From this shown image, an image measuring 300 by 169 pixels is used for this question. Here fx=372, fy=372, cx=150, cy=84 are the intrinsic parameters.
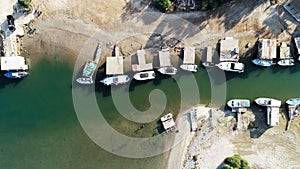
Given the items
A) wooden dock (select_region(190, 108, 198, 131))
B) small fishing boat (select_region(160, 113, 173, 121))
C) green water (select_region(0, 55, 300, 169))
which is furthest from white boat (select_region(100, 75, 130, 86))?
wooden dock (select_region(190, 108, 198, 131))

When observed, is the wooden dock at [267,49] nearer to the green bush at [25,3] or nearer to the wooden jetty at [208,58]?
the wooden jetty at [208,58]

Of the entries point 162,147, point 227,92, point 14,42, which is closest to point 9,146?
point 14,42

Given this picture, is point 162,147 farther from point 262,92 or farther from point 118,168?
point 262,92

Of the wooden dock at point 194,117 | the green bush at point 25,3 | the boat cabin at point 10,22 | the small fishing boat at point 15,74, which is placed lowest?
the wooden dock at point 194,117

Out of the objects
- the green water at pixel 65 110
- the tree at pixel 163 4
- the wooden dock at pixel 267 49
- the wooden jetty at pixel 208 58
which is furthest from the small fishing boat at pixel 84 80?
the wooden dock at pixel 267 49

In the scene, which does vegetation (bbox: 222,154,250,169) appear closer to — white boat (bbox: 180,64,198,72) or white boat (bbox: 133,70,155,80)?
white boat (bbox: 180,64,198,72)

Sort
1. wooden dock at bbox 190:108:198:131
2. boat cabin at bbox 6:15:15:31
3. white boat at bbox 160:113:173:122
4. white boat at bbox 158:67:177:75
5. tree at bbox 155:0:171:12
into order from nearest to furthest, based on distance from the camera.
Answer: tree at bbox 155:0:171:12 → boat cabin at bbox 6:15:15:31 → white boat at bbox 158:67:177:75 → white boat at bbox 160:113:173:122 → wooden dock at bbox 190:108:198:131
